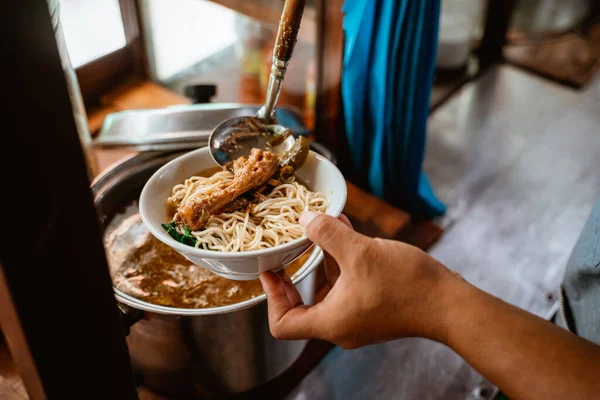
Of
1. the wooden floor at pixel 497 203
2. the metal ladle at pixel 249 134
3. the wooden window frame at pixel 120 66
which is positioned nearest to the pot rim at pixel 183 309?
the metal ladle at pixel 249 134

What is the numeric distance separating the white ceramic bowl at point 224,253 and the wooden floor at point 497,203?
0.54 meters

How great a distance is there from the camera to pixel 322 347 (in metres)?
1.46

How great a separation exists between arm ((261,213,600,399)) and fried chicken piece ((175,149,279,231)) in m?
0.27

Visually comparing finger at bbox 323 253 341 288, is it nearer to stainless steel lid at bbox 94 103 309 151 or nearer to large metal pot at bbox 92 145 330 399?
large metal pot at bbox 92 145 330 399

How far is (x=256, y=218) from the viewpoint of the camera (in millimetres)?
1077

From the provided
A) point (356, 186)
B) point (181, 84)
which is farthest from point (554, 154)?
point (181, 84)

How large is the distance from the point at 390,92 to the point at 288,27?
63 centimetres

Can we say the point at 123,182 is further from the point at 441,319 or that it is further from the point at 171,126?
the point at 441,319

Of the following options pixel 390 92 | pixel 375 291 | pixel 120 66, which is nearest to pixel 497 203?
pixel 390 92

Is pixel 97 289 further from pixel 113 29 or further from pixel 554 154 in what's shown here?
pixel 554 154

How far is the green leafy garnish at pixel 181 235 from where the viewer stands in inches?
38.9

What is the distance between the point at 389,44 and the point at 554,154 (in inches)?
44.0

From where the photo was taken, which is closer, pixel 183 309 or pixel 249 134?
pixel 183 309

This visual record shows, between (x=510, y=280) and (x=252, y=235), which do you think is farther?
(x=510, y=280)
